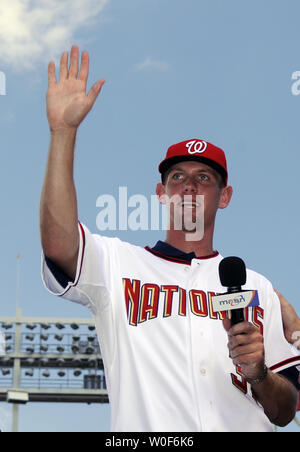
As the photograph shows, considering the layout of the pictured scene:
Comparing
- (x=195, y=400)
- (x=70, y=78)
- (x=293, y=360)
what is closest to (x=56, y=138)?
(x=70, y=78)

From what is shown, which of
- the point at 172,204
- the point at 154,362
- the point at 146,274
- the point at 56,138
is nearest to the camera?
the point at 56,138

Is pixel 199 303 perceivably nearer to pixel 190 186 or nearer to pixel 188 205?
pixel 188 205

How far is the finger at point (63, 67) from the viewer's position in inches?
165

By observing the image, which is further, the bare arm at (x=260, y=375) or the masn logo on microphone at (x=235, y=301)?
the bare arm at (x=260, y=375)

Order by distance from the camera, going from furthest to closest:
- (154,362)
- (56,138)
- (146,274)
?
1. (146,274)
2. (154,362)
3. (56,138)

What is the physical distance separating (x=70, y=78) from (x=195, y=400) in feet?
6.63

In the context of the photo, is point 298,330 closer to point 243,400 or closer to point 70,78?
point 243,400

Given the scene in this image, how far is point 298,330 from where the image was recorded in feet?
17.1

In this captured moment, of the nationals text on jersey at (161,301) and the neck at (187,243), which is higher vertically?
the neck at (187,243)

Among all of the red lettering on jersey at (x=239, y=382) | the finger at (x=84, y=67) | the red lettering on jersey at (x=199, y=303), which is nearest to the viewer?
the finger at (x=84, y=67)

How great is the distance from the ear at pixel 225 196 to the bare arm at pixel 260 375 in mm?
1351

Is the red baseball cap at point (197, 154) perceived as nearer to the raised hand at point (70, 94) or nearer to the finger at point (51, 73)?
the raised hand at point (70, 94)

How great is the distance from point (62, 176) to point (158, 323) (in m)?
1.12

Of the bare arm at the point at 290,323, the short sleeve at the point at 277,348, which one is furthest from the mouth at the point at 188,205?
the bare arm at the point at 290,323
